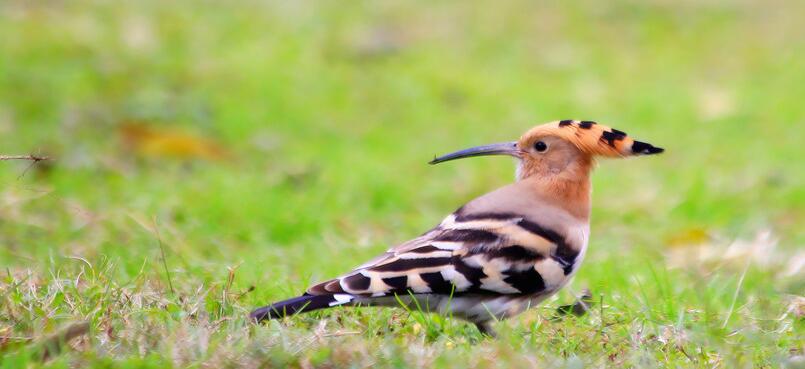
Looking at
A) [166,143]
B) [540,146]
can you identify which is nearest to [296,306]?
[540,146]

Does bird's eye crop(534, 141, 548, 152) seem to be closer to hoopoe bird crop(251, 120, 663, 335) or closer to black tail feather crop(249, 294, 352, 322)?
hoopoe bird crop(251, 120, 663, 335)

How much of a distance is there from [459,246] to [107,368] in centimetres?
117

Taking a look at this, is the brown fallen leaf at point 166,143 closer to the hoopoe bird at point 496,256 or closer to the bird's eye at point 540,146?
the bird's eye at point 540,146

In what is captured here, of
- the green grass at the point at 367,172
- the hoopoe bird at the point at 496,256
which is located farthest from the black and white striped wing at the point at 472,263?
the green grass at the point at 367,172

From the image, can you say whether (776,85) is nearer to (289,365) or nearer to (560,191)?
(560,191)

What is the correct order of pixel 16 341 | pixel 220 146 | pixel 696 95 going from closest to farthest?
1. pixel 16 341
2. pixel 220 146
3. pixel 696 95

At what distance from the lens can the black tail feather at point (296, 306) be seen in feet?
11.1

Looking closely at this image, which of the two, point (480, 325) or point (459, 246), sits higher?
point (459, 246)

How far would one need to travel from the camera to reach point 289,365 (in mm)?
3039

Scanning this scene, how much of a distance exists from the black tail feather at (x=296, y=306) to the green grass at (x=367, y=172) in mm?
51

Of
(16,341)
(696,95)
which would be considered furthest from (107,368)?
(696,95)

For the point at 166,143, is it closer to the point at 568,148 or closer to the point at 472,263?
the point at 568,148

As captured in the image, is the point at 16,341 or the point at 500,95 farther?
the point at 500,95

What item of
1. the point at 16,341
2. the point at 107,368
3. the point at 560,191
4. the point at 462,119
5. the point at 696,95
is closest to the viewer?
the point at 107,368
